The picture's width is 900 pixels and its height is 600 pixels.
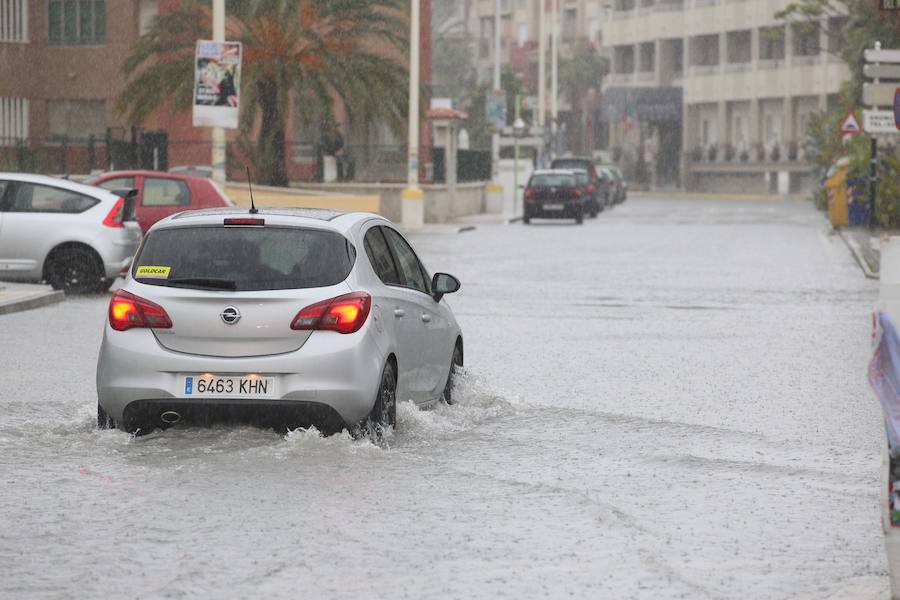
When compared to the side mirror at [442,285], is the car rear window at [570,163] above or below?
above

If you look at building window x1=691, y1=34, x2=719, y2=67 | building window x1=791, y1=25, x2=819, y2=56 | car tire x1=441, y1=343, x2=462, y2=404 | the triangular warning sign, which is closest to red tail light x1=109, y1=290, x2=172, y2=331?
car tire x1=441, y1=343, x2=462, y2=404

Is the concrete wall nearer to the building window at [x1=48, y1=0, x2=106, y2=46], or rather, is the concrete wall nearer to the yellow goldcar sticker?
the building window at [x1=48, y1=0, x2=106, y2=46]

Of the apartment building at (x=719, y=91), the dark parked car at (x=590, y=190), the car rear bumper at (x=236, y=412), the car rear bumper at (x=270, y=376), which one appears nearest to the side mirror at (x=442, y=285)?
the car rear bumper at (x=270, y=376)

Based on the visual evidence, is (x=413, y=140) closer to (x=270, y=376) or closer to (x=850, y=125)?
(x=850, y=125)

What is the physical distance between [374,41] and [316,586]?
55.1 metres

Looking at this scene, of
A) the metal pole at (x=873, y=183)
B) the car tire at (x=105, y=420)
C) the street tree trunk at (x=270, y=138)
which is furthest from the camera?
the street tree trunk at (x=270, y=138)

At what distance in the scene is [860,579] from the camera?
7.32 m

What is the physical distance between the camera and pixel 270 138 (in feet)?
153

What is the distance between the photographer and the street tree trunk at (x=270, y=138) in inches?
1820

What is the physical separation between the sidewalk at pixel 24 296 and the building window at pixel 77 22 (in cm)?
3370

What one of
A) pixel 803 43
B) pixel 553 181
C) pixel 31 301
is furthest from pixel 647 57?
pixel 31 301

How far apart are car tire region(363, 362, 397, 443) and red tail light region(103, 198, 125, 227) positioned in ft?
42.5

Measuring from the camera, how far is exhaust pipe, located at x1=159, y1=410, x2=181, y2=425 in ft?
34.0

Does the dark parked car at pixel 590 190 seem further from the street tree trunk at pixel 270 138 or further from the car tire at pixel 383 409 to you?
the car tire at pixel 383 409
